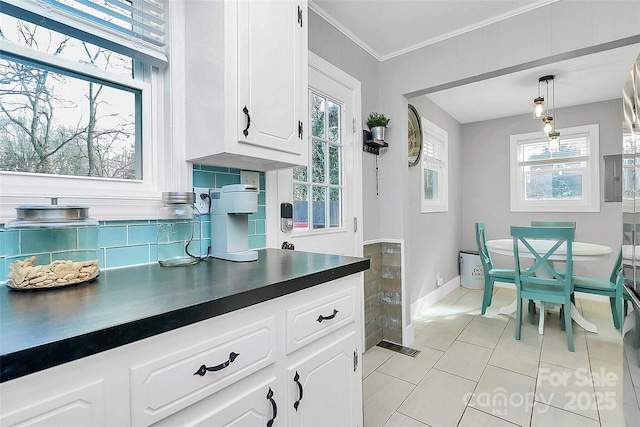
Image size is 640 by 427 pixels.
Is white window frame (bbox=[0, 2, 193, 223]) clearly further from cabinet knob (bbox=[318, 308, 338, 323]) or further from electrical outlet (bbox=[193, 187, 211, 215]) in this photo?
cabinet knob (bbox=[318, 308, 338, 323])

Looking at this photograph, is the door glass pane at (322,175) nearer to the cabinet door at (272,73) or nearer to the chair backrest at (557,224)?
the cabinet door at (272,73)

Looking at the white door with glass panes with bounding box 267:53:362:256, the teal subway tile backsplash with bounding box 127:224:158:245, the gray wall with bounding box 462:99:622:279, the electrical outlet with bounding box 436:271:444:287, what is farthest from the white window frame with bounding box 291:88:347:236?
the gray wall with bounding box 462:99:622:279

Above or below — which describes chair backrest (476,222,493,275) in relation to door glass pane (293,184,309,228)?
below

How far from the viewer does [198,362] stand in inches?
A: 28.4

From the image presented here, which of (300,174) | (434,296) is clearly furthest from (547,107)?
(300,174)

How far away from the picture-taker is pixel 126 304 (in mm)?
718

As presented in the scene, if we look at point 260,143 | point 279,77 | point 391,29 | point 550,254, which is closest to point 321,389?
point 260,143

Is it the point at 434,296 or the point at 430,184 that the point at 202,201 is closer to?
the point at 430,184

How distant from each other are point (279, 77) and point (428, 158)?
292 centimetres

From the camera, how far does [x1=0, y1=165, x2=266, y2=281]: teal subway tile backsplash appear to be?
93cm

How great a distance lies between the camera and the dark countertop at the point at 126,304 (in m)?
0.52

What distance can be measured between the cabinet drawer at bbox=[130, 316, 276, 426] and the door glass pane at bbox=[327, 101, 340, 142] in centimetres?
166

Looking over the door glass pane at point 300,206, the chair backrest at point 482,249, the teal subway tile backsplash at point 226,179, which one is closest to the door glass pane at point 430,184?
the chair backrest at point 482,249

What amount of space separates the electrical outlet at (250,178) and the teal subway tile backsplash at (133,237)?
27mm
